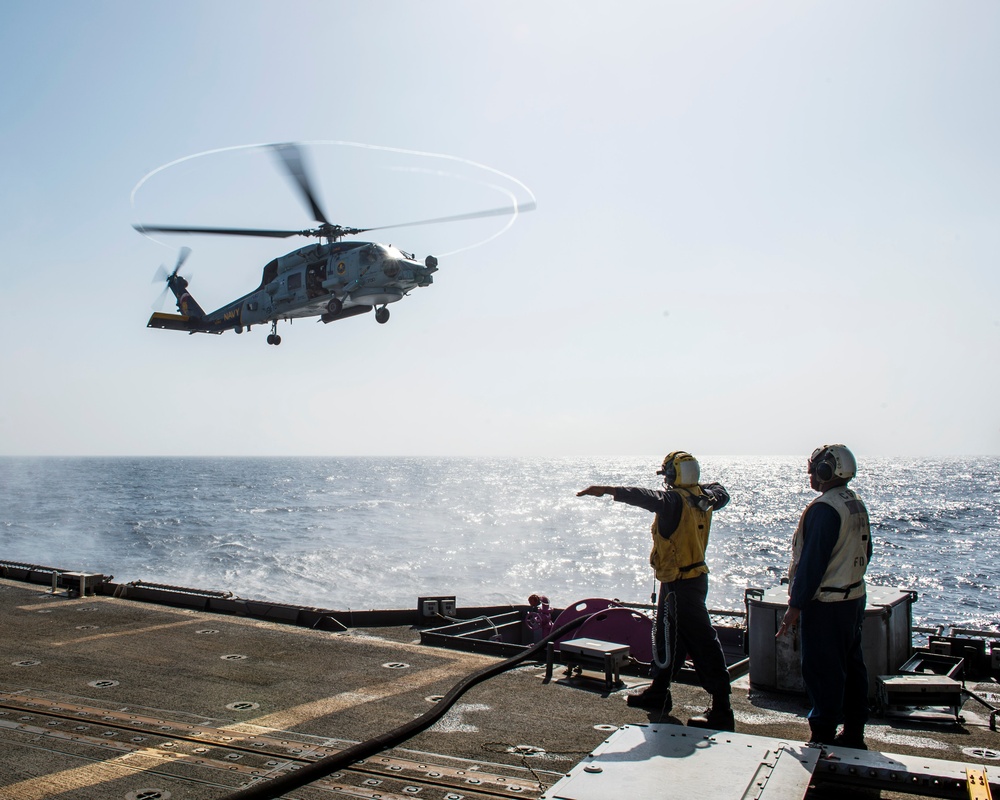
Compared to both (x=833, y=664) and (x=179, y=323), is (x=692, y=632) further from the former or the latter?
(x=179, y=323)

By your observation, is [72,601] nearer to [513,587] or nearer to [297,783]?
[297,783]

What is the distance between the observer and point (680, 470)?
6.16 m

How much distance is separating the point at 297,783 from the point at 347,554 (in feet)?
145

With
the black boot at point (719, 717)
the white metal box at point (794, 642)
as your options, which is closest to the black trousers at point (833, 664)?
the black boot at point (719, 717)

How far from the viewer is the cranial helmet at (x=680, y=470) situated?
6.15 meters

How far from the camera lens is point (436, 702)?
6.88 metres

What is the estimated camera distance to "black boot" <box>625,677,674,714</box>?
6438 millimetres

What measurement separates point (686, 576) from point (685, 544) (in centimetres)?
25

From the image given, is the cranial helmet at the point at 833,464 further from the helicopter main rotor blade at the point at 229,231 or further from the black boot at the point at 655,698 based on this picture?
the helicopter main rotor blade at the point at 229,231

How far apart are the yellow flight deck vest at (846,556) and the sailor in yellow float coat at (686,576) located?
3.46ft

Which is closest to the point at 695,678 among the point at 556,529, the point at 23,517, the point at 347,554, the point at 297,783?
the point at 297,783

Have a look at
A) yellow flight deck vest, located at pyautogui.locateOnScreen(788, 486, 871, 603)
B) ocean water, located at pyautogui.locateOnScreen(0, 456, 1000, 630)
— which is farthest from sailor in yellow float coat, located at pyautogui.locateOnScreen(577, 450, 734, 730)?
ocean water, located at pyautogui.locateOnScreen(0, 456, 1000, 630)

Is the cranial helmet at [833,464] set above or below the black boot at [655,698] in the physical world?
above

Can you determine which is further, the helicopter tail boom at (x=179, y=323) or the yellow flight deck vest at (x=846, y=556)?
the helicopter tail boom at (x=179, y=323)
